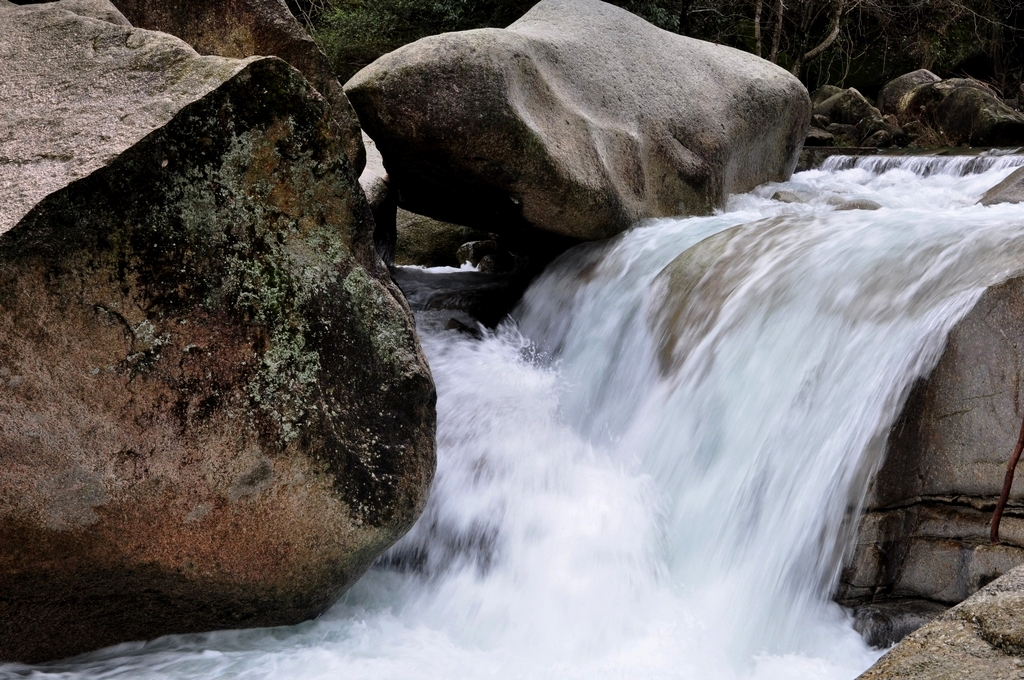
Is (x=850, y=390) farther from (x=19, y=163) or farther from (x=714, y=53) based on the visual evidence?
(x=714, y=53)

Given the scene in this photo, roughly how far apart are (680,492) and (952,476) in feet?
3.43

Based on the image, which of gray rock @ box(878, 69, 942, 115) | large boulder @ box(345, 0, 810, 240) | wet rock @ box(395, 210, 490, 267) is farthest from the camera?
gray rock @ box(878, 69, 942, 115)

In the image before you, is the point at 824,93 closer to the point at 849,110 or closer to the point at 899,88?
the point at 899,88

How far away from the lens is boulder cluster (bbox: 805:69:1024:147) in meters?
10.4

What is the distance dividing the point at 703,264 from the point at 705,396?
1.04 metres

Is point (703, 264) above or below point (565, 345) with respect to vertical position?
above

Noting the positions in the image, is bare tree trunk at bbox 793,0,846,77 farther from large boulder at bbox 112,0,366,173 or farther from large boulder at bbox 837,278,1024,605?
large boulder at bbox 837,278,1024,605

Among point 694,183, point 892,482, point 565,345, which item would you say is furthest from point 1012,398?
point 694,183

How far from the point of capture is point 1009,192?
5594mm

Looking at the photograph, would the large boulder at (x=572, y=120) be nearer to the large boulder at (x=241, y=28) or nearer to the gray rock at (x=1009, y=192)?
the large boulder at (x=241, y=28)

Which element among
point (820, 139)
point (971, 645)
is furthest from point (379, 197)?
point (820, 139)

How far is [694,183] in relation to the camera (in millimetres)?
6383

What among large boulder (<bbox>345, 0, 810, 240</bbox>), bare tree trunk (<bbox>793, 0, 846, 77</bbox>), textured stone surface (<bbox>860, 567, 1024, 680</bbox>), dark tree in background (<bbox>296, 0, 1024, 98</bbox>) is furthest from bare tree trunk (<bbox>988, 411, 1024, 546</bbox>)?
bare tree trunk (<bbox>793, 0, 846, 77</bbox>)

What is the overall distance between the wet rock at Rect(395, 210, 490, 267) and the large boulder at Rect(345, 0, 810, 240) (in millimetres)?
2144
